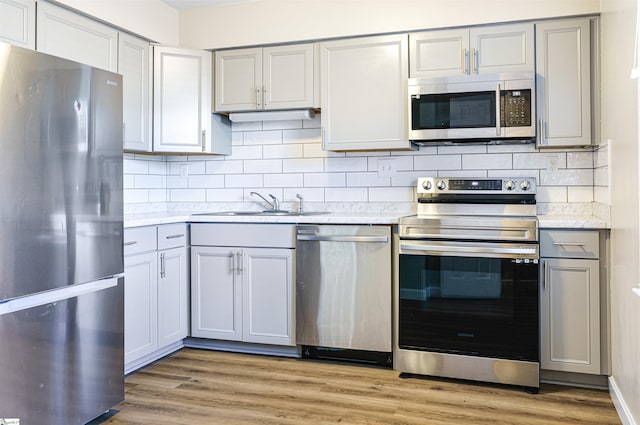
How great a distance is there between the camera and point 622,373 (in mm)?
2322

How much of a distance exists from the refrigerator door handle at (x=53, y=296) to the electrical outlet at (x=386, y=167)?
193cm

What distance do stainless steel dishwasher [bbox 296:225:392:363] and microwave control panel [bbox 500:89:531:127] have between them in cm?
95

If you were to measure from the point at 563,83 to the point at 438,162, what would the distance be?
885 mm

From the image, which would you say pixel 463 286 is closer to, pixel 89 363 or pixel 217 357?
pixel 217 357

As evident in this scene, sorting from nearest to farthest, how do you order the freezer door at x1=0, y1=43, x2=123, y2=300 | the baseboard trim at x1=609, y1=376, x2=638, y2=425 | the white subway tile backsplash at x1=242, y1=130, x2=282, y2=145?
1. the freezer door at x1=0, y1=43, x2=123, y2=300
2. the baseboard trim at x1=609, y1=376, x2=638, y2=425
3. the white subway tile backsplash at x1=242, y1=130, x2=282, y2=145

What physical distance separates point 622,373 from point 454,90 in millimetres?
1741

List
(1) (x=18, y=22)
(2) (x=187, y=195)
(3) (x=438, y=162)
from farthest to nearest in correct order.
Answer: (2) (x=187, y=195) → (3) (x=438, y=162) → (1) (x=18, y=22)

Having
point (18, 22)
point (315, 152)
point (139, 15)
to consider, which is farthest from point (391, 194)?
point (18, 22)

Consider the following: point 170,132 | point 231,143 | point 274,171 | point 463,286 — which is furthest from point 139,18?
point 463,286

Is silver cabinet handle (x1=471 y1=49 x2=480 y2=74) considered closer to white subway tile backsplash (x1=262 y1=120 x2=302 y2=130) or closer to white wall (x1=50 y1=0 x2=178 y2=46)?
white subway tile backsplash (x1=262 y1=120 x2=302 y2=130)

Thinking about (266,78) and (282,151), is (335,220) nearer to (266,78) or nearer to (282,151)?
(282,151)

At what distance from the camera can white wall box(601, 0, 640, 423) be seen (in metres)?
2.03

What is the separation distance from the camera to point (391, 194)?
11.7 ft

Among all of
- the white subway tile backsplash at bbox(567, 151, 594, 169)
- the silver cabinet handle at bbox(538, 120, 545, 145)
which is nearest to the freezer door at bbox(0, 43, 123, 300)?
the silver cabinet handle at bbox(538, 120, 545, 145)
